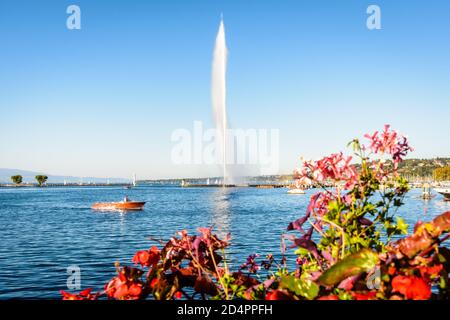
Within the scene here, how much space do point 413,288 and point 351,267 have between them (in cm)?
25

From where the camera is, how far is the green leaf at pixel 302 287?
1793 mm

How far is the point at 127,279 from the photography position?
2.08 m

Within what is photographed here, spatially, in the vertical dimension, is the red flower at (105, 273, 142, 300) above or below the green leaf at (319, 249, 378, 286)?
below

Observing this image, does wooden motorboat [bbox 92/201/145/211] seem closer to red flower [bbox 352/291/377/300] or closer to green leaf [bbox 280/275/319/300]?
green leaf [bbox 280/275/319/300]

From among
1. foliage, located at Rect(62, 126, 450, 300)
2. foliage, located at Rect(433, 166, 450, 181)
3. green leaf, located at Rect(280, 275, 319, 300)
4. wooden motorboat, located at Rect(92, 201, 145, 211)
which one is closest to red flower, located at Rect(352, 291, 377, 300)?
foliage, located at Rect(62, 126, 450, 300)

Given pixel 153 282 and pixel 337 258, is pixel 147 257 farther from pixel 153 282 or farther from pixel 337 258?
pixel 337 258

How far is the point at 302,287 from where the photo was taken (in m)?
1.84

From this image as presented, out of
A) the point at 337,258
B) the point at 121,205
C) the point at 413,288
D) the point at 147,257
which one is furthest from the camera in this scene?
the point at 121,205

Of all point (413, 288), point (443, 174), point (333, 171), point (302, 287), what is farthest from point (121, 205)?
point (443, 174)

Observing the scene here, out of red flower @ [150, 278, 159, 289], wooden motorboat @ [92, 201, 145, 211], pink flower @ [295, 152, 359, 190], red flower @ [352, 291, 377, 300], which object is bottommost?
wooden motorboat @ [92, 201, 145, 211]

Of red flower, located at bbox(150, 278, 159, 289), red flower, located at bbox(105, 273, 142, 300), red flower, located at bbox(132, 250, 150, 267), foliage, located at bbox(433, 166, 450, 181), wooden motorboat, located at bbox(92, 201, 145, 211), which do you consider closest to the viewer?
red flower, located at bbox(105, 273, 142, 300)

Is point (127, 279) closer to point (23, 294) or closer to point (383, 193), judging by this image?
point (383, 193)

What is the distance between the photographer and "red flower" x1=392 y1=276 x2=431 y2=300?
5.22ft

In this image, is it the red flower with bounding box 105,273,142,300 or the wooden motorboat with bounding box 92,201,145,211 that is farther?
the wooden motorboat with bounding box 92,201,145,211
